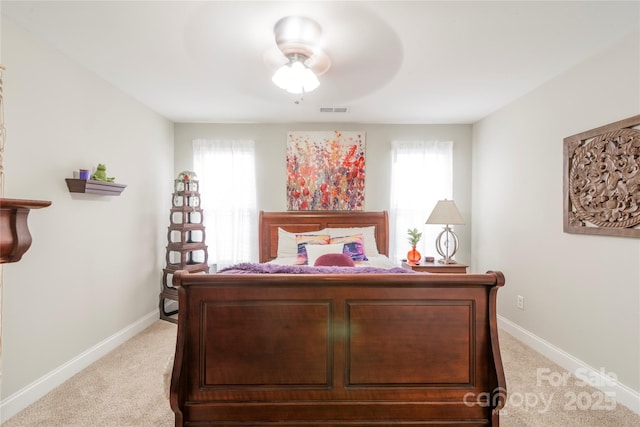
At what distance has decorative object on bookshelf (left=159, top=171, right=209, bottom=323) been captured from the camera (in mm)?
3783

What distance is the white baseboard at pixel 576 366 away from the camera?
2.16 m

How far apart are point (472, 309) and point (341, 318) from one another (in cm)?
74

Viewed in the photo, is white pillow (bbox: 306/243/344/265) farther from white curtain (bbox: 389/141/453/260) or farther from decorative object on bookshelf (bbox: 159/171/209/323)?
decorative object on bookshelf (bbox: 159/171/209/323)

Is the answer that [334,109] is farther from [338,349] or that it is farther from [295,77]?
[338,349]

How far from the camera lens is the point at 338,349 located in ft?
6.00

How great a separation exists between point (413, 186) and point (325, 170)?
117 centimetres

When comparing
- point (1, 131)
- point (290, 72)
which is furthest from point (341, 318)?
point (1, 131)

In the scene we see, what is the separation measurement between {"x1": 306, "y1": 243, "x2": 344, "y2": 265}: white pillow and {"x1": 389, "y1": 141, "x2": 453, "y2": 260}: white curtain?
1.03 meters

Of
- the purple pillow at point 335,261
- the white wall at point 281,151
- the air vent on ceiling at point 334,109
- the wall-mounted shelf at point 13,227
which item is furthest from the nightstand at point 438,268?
the wall-mounted shelf at point 13,227

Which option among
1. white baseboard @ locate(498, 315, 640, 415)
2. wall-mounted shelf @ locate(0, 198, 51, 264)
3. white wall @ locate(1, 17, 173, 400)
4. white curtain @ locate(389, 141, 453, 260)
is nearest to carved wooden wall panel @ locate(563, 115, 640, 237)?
white baseboard @ locate(498, 315, 640, 415)

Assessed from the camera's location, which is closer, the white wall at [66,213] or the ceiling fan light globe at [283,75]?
the white wall at [66,213]

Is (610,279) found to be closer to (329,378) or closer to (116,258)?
(329,378)

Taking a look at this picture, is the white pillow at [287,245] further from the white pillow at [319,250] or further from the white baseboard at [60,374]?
the white baseboard at [60,374]

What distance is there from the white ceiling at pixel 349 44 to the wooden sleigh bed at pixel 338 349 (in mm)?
1565
